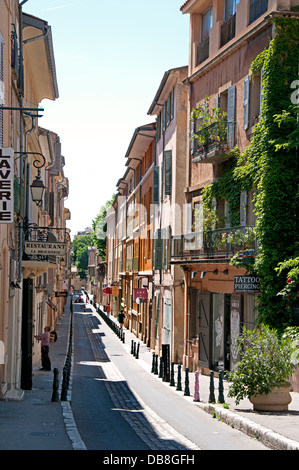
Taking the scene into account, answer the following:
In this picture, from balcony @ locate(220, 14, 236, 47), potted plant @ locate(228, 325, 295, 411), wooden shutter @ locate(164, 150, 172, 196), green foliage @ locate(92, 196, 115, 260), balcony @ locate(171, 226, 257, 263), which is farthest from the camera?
green foliage @ locate(92, 196, 115, 260)

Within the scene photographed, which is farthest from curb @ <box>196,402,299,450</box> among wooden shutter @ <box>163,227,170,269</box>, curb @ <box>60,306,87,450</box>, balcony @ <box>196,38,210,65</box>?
wooden shutter @ <box>163,227,170,269</box>

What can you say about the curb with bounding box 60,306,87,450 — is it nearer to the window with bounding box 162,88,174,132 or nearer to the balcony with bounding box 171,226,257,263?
the balcony with bounding box 171,226,257,263

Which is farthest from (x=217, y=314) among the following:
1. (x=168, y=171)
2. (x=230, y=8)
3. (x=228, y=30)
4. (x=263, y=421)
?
(x=263, y=421)

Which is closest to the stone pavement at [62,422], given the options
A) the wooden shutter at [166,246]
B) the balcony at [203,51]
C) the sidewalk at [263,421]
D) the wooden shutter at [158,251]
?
the sidewalk at [263,421]

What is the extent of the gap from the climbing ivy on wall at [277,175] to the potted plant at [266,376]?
17.9ft

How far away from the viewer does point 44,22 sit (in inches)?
882

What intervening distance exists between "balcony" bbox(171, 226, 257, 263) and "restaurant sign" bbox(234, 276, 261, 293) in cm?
60

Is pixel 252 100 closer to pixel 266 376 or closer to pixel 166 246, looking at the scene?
pixel 266 376

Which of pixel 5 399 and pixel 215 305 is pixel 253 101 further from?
pixel 5 399

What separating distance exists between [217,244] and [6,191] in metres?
12.0

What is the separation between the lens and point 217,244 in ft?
81.4

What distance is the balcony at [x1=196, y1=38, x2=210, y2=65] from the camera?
92.6ft

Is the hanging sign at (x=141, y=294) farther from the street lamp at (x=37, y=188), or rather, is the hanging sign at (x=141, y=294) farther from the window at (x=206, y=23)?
the street lamp at (x=37, y=188)

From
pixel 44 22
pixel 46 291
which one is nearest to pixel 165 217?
pixel 46 291
